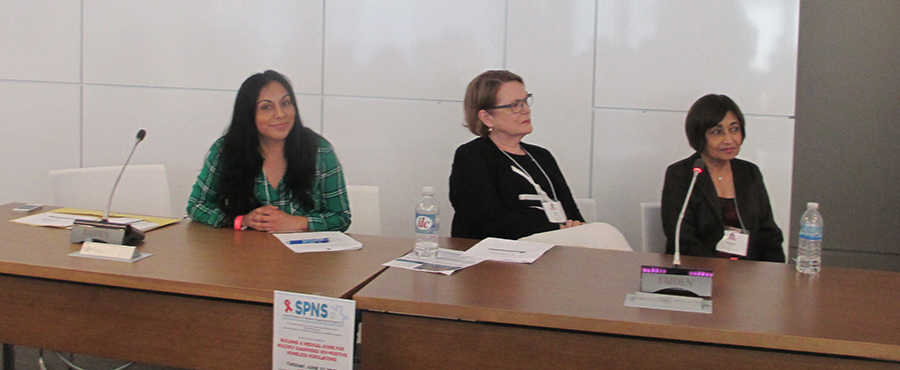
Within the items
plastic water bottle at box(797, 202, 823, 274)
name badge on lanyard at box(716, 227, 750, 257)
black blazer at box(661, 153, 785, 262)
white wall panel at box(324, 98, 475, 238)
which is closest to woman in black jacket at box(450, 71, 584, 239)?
black blazer at box(661, 153, 785, 262)

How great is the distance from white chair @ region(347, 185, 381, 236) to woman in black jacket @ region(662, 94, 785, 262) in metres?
1.15

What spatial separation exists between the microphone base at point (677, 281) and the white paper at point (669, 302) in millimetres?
25

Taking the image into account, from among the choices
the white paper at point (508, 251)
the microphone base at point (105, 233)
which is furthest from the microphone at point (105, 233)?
the white paper at point (508, 251)

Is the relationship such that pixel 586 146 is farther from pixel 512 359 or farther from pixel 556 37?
pixel 512 359

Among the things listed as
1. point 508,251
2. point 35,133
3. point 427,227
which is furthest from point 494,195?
point 35,133

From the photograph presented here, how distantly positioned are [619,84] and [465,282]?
2.09 m

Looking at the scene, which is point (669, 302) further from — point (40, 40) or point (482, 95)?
point (40, 40)

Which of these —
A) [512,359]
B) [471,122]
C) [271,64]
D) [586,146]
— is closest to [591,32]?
[586,146]

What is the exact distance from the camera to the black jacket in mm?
2773

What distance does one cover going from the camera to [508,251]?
7.20 ft

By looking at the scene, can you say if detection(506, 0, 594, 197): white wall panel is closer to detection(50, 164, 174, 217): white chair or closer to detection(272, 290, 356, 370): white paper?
detection(50, 164, 174, 217): white chair

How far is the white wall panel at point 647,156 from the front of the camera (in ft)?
11.5

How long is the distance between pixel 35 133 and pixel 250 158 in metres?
2.10

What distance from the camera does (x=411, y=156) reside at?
3812 millimetres
